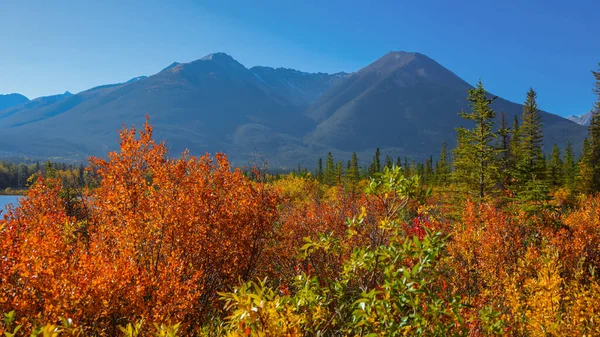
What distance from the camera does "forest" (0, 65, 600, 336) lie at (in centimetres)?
391

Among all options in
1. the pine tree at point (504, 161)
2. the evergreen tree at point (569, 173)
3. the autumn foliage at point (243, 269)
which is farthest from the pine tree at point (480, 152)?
the evergreen tree at point (569, 173)

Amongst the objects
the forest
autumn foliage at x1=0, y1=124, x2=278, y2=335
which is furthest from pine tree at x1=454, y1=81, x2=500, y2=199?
autumn foliage at x1=0, y1=124, x2=278, y2=335

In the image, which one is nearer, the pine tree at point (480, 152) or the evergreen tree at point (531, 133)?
the pine tree at point (480, 152)

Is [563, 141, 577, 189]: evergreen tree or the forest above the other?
the forest

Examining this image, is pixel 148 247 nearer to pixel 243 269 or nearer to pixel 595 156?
pixel 243 269

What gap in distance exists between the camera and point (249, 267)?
34.1ft

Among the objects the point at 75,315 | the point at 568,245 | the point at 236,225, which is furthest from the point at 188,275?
the point at 568,245

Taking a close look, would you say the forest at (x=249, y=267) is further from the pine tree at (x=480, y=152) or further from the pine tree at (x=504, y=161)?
the pine tree at (x=504, y=161)

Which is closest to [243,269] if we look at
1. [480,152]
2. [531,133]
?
[480,152]

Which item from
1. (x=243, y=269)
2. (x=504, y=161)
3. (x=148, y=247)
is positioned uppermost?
(x=504, y=161)

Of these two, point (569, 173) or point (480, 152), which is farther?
point (569, 173)

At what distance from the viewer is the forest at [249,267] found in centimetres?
391

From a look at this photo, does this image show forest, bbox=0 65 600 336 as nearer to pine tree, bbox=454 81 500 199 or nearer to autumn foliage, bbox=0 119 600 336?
autumn foliage, bbox=0 119 600 336

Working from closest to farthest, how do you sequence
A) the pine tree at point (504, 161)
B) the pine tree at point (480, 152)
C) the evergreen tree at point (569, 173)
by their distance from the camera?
the pine tree at point (480, 152)
the pine tree at point (504, 161)
the evergreen tree at point (569, 173)
